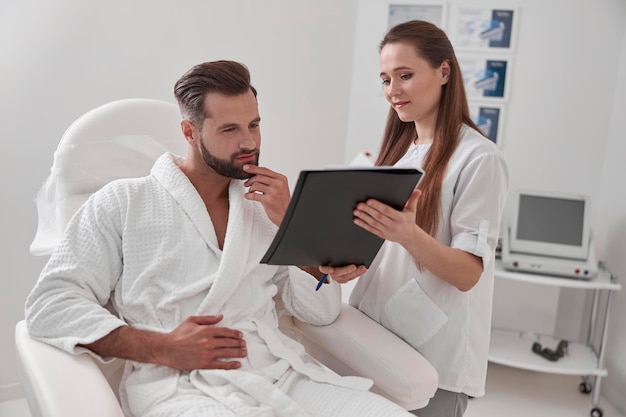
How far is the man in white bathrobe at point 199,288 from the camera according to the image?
1.41 meters

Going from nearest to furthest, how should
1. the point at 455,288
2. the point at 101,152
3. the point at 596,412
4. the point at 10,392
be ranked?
the point at 455,288 < the point at 101,152 < the point at 10,392 < the point at 596,412

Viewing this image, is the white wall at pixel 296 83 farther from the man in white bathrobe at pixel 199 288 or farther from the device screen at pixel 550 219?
the man in white bathrobe at pixel 199 288

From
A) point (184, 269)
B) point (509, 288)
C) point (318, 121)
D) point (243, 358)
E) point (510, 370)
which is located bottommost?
point (510, 370)

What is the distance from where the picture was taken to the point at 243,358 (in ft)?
4.96

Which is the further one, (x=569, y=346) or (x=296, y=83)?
(x=569, y=346)

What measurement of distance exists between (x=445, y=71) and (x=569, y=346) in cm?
188

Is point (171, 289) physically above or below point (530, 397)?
above

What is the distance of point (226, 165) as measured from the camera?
158 centimetres

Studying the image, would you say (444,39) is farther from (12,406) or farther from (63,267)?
(12,406)

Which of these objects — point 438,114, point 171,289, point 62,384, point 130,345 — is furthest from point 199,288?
point 438,114

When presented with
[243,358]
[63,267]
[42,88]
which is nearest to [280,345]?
[243,358]

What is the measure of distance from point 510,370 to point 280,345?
79.9 inches

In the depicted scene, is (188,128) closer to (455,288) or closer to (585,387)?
(455,288)

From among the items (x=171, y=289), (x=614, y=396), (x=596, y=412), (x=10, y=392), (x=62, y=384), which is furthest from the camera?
(x=614, y=396)
